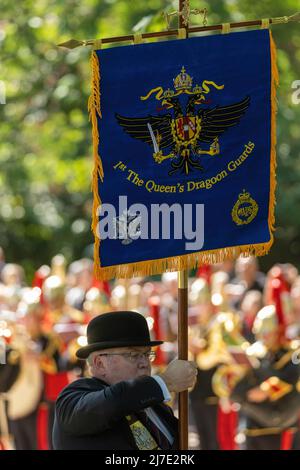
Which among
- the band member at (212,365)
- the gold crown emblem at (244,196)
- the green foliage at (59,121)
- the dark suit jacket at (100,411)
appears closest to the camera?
the dark suit jacket at (100,411)

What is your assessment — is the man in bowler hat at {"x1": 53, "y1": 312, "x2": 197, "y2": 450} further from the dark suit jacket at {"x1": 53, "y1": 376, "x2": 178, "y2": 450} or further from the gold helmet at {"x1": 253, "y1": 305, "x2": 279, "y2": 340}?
the gold helmet at {"x1": 253, "y1": 305, "x2": 279, "y2": 340}

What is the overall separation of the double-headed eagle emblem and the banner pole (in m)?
0.28

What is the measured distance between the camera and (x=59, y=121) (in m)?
19.1

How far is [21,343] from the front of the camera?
11500 mm

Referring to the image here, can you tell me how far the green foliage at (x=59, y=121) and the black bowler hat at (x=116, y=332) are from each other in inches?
412

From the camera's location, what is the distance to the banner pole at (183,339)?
542 cm

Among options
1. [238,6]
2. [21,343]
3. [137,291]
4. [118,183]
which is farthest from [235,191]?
[238,6]

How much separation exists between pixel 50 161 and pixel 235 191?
13744 millimetres

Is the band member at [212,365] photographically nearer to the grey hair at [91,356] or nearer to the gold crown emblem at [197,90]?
the gold crown emblem at [197,90]

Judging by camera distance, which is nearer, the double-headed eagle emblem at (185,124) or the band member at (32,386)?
the double-headed eagle emblem at (185,124)

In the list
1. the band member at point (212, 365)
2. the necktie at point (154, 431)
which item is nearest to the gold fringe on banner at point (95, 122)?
the necktie at point (154, 431)

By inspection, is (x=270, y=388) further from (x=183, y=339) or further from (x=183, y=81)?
(x=183, y=81)

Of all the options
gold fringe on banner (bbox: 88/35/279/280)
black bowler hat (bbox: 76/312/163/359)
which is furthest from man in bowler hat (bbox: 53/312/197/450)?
gold fringe on banner (bbox: 88/35/279/280)
